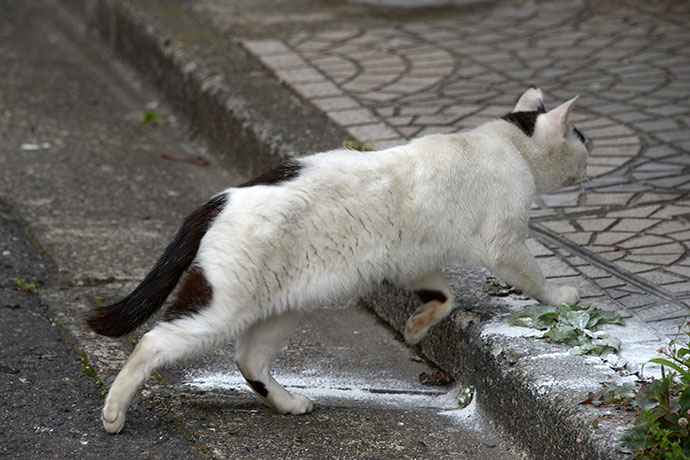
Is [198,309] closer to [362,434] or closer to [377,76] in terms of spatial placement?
[362,434]

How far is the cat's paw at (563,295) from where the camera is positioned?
133 inches

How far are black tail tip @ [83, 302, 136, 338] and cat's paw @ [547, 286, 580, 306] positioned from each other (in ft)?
4.85

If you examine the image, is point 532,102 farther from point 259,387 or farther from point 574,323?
point 259,387

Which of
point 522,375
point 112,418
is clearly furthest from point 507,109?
point 112,418

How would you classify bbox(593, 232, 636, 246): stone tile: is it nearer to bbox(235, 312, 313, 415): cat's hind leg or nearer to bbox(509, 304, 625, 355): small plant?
bbox(509, 304, 625, 355): small plant

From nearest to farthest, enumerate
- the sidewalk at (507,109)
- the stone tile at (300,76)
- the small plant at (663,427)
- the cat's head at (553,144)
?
the small plant at (663,427)
the sidewalk at (507,109)
the cat's head at (553,144)
the stone tile at (300,76)

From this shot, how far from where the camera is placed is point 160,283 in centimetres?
303

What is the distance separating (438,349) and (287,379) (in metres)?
0.60

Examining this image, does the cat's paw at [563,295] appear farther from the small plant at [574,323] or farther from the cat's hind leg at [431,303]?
the cat's hind leg at [431,303]

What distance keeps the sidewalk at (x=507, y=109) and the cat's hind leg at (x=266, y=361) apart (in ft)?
2.15

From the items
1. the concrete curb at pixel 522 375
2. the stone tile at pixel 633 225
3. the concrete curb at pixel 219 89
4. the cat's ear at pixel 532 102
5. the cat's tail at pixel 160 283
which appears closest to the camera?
the concrete curb at pixel 522 375

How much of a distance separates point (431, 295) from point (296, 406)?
2.15ft

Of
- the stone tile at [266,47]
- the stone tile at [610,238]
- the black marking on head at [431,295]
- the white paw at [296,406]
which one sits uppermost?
the stone tile at [610,238]

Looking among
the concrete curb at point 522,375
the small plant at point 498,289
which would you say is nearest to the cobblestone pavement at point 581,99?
the small plant at point 498,289
